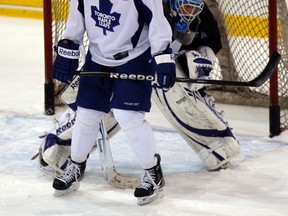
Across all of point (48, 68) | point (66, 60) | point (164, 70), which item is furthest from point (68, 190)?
point (48, 68)

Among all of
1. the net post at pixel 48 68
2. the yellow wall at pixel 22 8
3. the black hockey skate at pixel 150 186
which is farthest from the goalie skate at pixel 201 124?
the yellow wall at pixel 22 8

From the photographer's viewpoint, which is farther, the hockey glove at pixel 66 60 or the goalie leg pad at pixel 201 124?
the goalie leg pad at pixel 201 124

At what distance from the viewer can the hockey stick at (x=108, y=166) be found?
3588 millimetres

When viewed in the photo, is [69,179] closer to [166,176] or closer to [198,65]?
[166,176]

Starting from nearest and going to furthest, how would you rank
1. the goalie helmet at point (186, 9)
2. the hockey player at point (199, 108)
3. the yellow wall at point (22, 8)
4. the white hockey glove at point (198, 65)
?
1. the goalie helmet at point (186, 9)
2. the white hockey glove at point (198, 65)
3. the hockey player at point (199, 108)
4. the yellow wall at point (22, 8)

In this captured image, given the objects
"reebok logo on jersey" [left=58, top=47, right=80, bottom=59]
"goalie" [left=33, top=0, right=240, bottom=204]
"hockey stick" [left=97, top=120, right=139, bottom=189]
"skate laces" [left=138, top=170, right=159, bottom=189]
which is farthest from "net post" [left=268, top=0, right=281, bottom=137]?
"reebok logo on jersey" [left=58, top=47, right=80, bottom=59]

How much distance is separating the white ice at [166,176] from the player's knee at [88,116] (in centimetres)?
26

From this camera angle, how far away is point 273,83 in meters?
4.38

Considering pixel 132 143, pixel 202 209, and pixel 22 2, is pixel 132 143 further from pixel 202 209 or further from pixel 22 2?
pixel 22 2

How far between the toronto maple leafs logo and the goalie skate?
1.88ft

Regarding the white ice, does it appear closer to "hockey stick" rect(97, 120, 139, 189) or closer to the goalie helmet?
"hockey stick" rect(97, 120, 139, 189)

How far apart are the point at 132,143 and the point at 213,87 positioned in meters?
1.78

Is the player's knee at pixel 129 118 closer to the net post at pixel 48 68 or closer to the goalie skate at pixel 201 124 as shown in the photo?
the goalie skate at pixel 201 124

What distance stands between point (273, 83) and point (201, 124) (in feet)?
2.23
